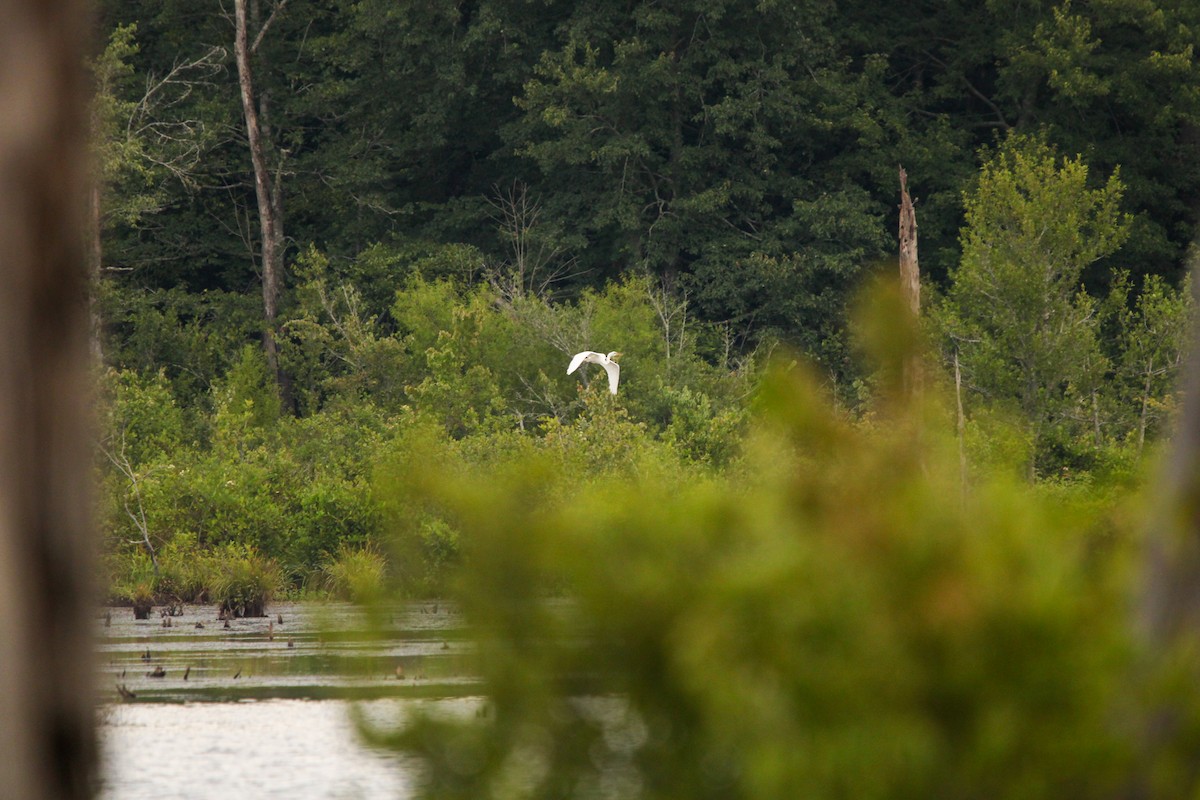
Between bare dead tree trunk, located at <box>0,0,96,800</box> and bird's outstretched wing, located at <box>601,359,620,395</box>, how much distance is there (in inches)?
1129

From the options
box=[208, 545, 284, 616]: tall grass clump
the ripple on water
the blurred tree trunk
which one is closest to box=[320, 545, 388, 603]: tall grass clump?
box=[208, 545, 284, 616]: tall grass clump

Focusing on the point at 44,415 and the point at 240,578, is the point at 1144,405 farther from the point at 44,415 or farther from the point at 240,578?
the point at 44,415

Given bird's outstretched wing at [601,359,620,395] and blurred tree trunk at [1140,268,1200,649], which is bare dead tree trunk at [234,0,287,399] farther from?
blurred tree trunk at [1140,268,1200,649]

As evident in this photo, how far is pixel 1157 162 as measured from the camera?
133ft

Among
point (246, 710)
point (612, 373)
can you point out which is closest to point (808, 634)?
point (246, 710)

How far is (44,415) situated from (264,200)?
3943 cm

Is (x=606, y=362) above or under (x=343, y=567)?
above

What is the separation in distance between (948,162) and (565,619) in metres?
37.5

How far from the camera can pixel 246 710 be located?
16422mm

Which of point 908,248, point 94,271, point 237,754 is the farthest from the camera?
point 94,271

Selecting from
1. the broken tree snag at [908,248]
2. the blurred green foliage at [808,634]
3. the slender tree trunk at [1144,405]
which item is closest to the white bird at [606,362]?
the broken tree snag at [908,248]

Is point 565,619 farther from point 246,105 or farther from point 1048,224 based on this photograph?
point 246,105

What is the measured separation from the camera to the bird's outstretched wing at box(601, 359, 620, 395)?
3149cm

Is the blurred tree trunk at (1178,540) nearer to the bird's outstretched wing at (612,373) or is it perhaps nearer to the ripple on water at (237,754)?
the ripple on water at (237,754)
